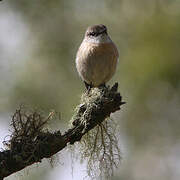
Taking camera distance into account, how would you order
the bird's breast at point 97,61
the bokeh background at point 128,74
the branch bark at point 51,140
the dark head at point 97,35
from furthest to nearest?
the bokeh background at point 128,74
the dark head at point 97,35
the bird's breast at point 97,61
the branch bark at point 51,140

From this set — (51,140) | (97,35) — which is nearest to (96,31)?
(97,35)

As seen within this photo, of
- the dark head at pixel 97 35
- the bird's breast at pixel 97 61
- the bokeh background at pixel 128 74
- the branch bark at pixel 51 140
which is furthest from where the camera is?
the bokeh background at pixel 128 74

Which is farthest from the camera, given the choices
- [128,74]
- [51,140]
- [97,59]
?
[128,74]

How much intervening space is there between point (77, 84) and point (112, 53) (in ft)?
15.8

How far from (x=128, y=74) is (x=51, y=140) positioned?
6.69 metres

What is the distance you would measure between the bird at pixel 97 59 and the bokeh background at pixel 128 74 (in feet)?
11.6

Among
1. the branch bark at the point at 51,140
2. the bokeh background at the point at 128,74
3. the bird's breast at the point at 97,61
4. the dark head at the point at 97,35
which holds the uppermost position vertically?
the bokeh background at the point at 128,74

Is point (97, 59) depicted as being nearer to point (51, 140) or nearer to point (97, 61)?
point (97, 61)

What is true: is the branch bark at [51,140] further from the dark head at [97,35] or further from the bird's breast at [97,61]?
the dark head at [97,35]

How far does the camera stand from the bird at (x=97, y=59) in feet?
29.6

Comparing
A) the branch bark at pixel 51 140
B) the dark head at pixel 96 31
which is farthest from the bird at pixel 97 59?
the branch bark at pixel 51 140

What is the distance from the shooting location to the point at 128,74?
13.7 meters

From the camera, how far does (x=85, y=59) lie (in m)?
9.09

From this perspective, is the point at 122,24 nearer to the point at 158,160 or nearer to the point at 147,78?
the point at 147,78
